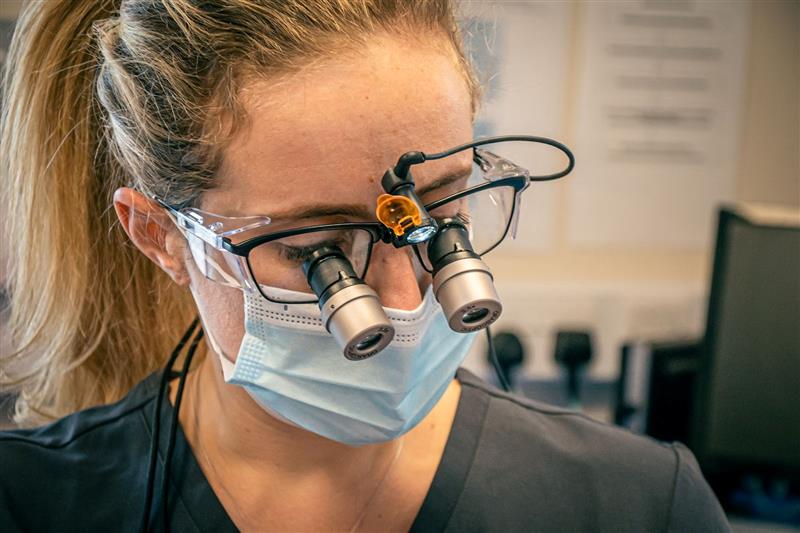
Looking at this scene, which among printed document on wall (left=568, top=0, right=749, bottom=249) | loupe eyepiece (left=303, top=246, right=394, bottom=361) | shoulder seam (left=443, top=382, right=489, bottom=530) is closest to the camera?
loupe eyepiece (left=303, top=246, right=394, bottom=361)

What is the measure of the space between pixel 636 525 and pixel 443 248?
19.3 inches

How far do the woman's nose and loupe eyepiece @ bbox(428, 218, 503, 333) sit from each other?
0.14 feet

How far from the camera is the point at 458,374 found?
125 cm

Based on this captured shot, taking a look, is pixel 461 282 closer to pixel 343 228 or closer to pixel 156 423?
pixel 343 228

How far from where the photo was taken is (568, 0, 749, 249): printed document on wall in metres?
2.08


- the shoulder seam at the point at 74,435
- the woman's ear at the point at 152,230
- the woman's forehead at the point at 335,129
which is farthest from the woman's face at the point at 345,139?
the shoulder seam at the point at 74,435

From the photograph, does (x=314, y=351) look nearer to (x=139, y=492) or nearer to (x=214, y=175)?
Answer: (x=214, y=175)

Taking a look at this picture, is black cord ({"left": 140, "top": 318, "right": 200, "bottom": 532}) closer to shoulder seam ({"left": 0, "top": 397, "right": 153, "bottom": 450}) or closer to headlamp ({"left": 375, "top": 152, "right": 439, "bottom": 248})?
A: shoulder seam ({"left": 0, "top": 397, "right": 153, "bottom": 450})

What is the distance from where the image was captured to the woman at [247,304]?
918 mm

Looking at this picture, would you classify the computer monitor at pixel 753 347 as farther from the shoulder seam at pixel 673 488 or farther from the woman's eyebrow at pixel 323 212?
the woman's eyebrow at pixel 323 212

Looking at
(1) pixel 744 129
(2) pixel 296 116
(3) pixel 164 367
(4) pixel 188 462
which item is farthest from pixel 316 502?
(1) pixel 744 129

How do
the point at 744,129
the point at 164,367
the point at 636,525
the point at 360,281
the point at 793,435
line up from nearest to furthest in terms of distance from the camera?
the point at 360,281, the point at 636,525, the point at 164,367, the point at 793,435, the point at 744,129

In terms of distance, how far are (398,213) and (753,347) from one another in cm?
115

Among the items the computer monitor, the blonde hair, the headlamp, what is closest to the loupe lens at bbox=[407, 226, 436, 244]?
the headlamp
